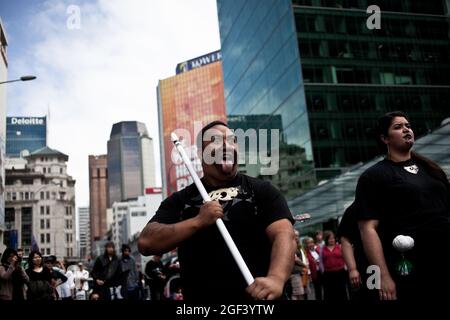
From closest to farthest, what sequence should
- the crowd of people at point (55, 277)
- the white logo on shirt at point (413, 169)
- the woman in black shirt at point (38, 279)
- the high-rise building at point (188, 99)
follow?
1. the white logo on shirt at point (413, 169)
2. the crowd of people at point (55, 277)
3. the woman in black shirt at point (38, 279)
4. the high-rise building at point (188, 99)

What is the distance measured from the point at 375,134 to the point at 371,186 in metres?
0.50

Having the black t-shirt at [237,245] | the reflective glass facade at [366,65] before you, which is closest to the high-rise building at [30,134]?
the reflective glass facade at [366,65]

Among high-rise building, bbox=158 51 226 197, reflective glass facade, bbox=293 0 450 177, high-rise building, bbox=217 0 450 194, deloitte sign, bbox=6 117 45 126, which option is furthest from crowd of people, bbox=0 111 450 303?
deloitte sign, bbox=6 117 45 126

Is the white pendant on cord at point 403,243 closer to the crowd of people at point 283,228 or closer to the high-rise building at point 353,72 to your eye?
the crowd of people at point 283,228

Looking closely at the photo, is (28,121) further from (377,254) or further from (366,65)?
(377,254)

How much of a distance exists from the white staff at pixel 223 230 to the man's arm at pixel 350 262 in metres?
1.84

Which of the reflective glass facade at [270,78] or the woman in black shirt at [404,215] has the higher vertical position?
the reflective glass facade at [270,78]

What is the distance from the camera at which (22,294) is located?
9086 millimetres

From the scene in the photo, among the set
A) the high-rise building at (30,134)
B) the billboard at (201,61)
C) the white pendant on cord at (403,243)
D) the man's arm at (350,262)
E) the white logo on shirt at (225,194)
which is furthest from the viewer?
the billboard at (201,61)

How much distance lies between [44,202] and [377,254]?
13087 cm

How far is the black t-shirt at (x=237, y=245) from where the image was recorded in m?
2.44

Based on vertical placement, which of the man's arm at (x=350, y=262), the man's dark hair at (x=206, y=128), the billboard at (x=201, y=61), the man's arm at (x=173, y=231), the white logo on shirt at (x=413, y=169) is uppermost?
the billboard at (x=201, y=61)

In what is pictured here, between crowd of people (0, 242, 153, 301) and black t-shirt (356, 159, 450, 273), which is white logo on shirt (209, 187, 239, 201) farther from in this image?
crowd of people (0, 242, 153, 301)

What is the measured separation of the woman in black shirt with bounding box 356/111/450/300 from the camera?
3021 millimetres
